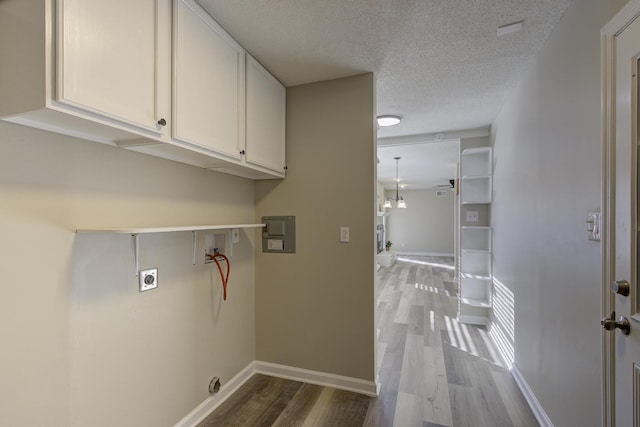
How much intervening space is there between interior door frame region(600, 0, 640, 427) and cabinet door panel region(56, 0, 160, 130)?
6.36 ft

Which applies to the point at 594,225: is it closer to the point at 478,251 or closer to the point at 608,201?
the point at 608,201

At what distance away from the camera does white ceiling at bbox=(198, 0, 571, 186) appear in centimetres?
155

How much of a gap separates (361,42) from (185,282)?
6.26 ft

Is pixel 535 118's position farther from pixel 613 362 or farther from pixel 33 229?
pixel 33 229

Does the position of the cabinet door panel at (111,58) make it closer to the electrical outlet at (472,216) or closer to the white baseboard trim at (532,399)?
the white baseboard trim at (532,399)

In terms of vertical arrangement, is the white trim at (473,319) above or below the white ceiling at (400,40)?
below

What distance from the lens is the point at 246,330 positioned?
95.7 inches

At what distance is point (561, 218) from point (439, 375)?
1.62 meters

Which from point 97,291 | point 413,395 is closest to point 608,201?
point 413,395

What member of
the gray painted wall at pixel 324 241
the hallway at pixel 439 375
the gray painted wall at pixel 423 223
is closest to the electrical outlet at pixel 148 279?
the gray painted wall at pixel 324 241

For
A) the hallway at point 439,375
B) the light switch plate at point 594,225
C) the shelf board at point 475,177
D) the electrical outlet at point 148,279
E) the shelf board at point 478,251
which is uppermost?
the shelf board at point 475,177

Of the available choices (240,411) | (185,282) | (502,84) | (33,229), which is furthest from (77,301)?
(502,84)

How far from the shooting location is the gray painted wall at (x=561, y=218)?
4.38 feet

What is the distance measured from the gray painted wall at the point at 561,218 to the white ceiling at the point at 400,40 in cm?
19
